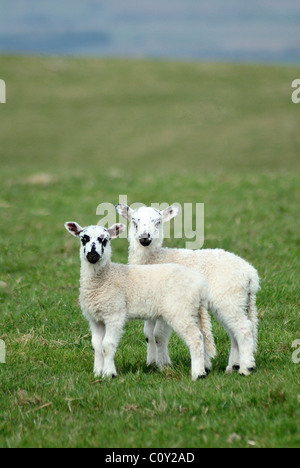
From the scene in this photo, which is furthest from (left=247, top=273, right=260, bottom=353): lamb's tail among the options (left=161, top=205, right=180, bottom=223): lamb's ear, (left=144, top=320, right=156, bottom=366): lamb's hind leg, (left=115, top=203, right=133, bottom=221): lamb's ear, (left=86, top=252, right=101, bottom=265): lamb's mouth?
(left=115, top=203, right=133, bottom=221): lamb's ear

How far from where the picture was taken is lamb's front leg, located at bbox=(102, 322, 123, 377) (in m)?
7.04

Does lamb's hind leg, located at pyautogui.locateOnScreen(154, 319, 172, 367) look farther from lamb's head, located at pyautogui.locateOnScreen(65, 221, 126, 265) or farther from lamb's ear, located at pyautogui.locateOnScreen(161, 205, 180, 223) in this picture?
lamb's ear, located at pyautogui.locateOnScreen(161, 205, 180, 223)

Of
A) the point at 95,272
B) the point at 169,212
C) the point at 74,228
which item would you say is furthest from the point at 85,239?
the point at 169,212

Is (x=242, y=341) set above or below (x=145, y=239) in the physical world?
below

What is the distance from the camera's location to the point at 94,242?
7.27m

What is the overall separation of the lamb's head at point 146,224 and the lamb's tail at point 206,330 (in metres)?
1.13

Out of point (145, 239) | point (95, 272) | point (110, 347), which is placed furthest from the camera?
point (145, 239)

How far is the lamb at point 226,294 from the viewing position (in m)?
7.29

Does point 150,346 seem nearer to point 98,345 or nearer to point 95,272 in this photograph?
point 98,345

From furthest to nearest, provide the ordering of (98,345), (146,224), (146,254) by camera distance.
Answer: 1. (146,254)
2. (146,224)
3. (98,345)

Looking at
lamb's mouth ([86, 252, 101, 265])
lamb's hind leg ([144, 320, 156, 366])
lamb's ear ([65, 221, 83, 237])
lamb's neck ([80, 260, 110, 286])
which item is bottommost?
lamb's hind leg ([144, 320, 156, 366])

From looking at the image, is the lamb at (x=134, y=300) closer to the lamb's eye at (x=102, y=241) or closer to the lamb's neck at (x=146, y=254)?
the lamb's eye at (x=102, y=241)

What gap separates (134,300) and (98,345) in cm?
60
